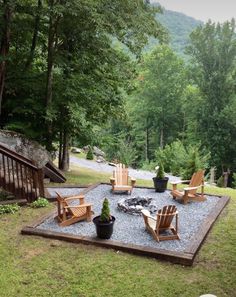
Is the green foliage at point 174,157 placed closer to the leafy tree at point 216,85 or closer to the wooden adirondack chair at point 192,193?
the leafy tree at point 216,85

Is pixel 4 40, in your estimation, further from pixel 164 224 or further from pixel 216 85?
pixel 216 85

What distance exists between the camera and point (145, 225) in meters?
7.39

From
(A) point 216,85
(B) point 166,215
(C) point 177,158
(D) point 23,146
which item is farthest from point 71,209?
(A) point 216,85

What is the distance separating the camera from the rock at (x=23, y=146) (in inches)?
391

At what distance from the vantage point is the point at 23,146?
10102mm

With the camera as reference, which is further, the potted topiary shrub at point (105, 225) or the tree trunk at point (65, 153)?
the tree trunk at point (65, 153)

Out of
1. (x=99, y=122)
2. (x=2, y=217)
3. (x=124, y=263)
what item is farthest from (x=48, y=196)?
(x=99, y=122)

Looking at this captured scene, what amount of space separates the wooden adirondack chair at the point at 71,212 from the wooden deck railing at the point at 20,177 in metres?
1.37

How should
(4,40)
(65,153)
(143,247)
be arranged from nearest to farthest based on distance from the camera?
(143,247) < (4,40) < (65,153)

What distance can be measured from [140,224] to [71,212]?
Result: 154cm

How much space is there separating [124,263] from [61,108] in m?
7.95

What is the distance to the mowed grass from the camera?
4957 mm

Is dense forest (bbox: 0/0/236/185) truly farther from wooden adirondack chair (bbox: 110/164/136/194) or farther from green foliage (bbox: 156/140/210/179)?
green foliage (bbox: 156/140/210/179)

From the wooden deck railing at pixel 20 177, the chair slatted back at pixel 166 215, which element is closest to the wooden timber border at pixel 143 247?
the chair slatted back at pixel 166 215
